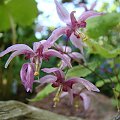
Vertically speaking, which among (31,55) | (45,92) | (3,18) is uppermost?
(3,18)

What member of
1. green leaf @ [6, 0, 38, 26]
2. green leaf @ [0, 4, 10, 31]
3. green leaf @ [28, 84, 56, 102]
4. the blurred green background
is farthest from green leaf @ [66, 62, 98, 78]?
green leaf @ [0, 4, 10, 31]

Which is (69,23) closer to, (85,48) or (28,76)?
(28,76)

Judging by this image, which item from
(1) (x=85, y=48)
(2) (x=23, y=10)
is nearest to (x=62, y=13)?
(1) (x=85, y=48)

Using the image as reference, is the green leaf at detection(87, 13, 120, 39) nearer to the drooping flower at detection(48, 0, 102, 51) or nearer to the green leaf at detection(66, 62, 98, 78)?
the green leaf at detection(66, 62, 98, 78)

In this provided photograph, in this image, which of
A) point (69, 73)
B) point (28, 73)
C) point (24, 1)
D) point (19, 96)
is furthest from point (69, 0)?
point (28, 73)

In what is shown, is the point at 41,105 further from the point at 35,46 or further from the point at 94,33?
the point at 35,46
